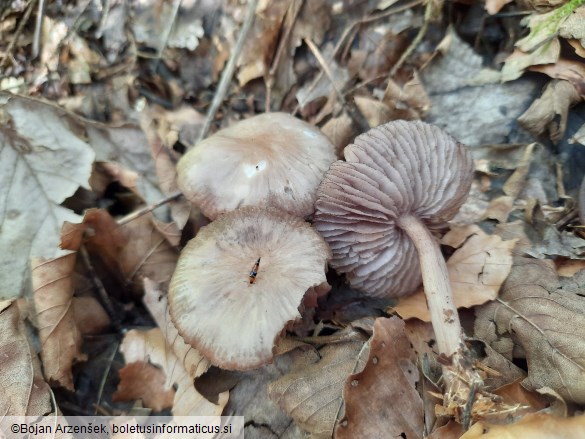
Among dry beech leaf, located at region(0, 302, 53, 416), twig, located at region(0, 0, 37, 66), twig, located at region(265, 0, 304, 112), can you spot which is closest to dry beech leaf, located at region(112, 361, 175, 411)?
dry beech leaf, located at region(0, 302, 53, 416)

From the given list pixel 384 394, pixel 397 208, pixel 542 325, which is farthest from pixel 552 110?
pixel 384 394

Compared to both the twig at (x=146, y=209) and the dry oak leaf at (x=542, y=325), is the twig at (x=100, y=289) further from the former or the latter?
the dry oak leaf at (x=542, y=325)

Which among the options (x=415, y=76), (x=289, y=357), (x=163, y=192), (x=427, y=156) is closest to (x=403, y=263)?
(x=427, y=156)

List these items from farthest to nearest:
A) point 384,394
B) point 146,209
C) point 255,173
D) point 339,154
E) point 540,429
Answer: point 339,154, point 146,209, point 255,173, point 384,394, point 540,429

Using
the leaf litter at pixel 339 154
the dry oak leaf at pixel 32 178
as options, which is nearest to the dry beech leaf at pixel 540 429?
the leaf litter at pixel 339 154

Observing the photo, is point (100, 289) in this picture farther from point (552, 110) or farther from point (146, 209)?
point (552, 110)

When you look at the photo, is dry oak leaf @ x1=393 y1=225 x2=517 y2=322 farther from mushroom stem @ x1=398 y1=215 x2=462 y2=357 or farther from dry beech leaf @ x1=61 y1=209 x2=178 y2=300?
dry beech leaf @ x1=61 y1=209 x2=178 y2=300

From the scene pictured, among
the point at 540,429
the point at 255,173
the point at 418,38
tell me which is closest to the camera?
the point at 540,429
